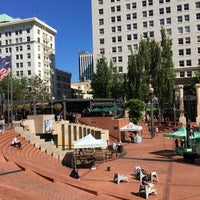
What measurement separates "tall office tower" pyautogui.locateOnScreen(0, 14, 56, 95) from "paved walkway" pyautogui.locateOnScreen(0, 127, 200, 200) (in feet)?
259

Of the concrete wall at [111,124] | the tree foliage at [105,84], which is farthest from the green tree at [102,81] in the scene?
the concrete wall at [111,124]

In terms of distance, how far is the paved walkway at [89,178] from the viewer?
15.4 metres

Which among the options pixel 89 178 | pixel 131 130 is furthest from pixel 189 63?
pixel 89 178

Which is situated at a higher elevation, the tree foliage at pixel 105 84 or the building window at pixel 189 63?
the building window at pixel 189 63

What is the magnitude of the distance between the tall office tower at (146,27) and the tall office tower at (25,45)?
99.7ft

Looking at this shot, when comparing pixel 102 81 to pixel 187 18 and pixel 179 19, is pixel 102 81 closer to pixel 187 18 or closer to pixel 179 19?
pixel 179 19

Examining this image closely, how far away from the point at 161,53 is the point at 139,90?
7.62 meters

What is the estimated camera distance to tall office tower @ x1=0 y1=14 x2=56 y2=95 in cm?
10675

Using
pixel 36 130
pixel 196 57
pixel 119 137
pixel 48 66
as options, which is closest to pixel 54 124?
pixel 36 130

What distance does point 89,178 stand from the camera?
2195cm

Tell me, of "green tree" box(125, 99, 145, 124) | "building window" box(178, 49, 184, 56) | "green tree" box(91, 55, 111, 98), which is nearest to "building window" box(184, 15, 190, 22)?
"building window" box(178, 49, 184, 56)

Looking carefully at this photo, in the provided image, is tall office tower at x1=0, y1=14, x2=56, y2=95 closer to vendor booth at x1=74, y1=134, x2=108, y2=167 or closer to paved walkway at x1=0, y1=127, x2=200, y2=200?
paved walkway at x1=0, y1=127, x2=200, y2=200

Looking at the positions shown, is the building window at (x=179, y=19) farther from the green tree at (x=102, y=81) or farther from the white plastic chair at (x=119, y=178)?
the white plastic chair at (x=119, y=178)

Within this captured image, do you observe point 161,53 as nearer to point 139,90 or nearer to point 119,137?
point 139,90
